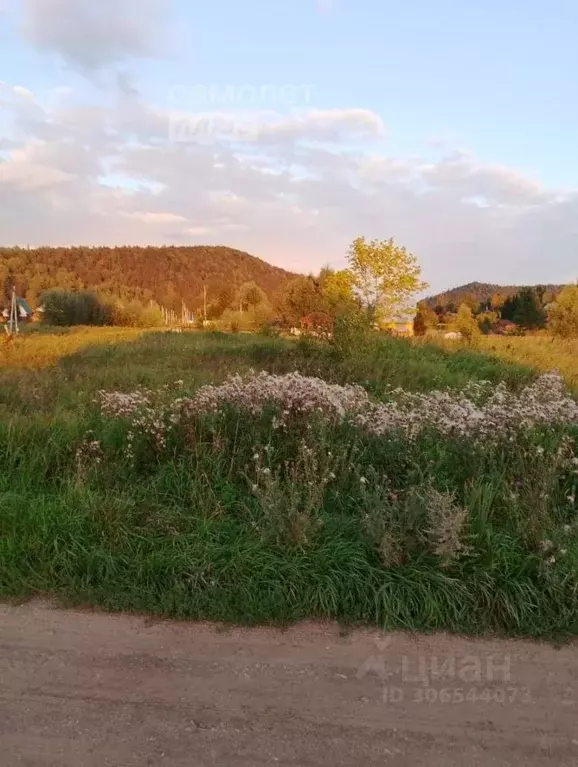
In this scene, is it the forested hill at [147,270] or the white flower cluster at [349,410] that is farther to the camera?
the forested hill at [147,270]

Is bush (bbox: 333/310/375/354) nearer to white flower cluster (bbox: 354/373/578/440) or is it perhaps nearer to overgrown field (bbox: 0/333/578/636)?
overgrown field (bbox: 0/333/578/636)

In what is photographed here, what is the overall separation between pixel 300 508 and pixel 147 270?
15822 cm

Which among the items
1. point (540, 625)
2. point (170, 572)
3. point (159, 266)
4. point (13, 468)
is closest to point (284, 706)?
point (170, 572)

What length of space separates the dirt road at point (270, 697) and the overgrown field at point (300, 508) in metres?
0.23

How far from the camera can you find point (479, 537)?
356cm

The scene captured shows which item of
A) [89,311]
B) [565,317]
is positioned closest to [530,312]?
[565,317]

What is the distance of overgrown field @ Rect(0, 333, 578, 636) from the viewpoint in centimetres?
324

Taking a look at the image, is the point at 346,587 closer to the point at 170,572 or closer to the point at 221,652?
the point at 221,652

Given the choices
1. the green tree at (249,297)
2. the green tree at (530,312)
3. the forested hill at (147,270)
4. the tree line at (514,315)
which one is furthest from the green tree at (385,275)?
the forested hill at (147,270)

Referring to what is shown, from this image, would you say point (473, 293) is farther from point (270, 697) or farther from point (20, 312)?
point (270, 697)

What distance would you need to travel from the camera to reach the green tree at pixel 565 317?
106ft

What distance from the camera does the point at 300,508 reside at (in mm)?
4129

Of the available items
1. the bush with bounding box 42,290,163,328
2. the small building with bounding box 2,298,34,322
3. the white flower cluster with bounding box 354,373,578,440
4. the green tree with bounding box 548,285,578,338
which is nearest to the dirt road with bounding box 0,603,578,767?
the white flower cluster with bounding box 354,373,578,440

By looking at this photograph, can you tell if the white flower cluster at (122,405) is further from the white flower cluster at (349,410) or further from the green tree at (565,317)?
the green tree at (565,317)
